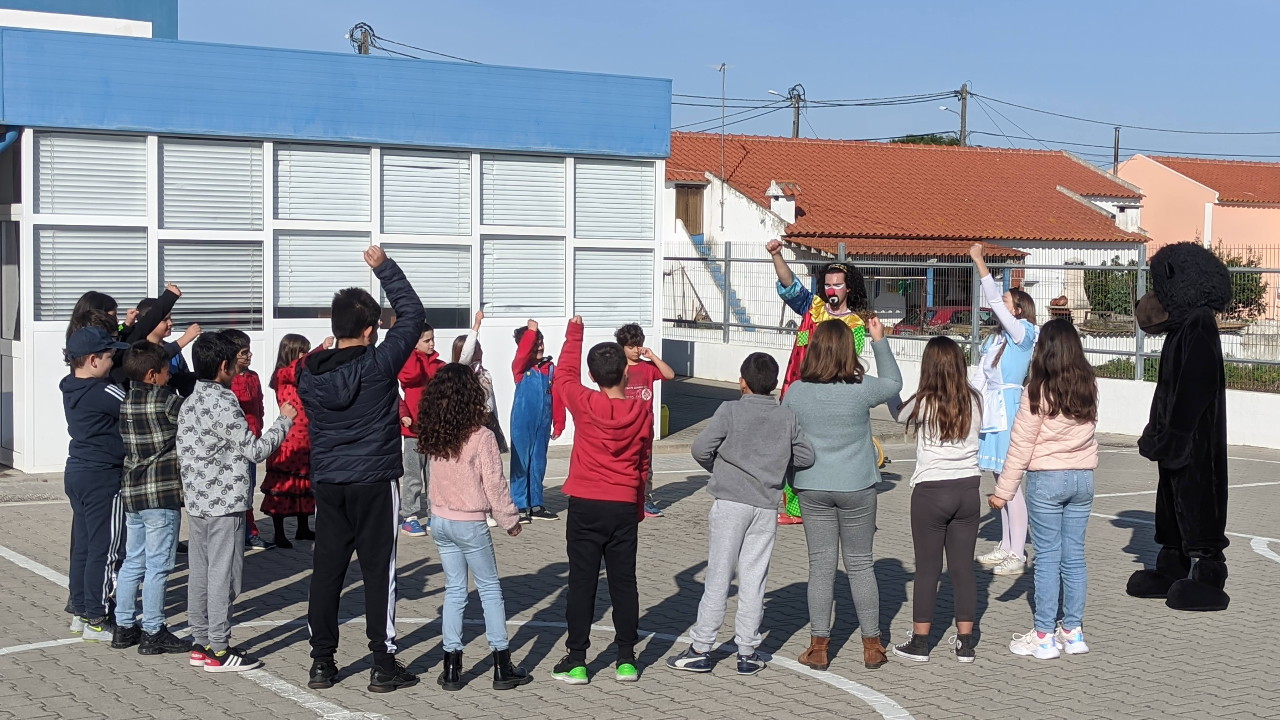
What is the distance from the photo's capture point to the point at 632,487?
637cm

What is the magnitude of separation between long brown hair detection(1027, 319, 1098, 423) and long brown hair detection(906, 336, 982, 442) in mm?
404

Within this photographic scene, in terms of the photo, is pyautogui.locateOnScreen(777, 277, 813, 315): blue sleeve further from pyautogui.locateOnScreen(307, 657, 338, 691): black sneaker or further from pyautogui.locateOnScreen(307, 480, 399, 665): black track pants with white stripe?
pyautogui.locateOnScreen(307, 657, 338, 691): black sneaker

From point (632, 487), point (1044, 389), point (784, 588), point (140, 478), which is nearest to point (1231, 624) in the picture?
point (1044, 389)

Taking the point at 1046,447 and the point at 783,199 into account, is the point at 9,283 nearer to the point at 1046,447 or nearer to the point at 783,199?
the point at 1046,447

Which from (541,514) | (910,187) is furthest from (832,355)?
(910,187)

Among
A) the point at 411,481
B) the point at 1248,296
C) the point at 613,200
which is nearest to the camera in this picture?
the point at 411,481

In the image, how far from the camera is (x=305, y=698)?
6109mm

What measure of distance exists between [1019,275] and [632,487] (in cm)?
1506

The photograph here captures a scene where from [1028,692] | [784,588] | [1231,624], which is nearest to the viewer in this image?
[1028,692]

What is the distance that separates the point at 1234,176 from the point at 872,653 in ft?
181

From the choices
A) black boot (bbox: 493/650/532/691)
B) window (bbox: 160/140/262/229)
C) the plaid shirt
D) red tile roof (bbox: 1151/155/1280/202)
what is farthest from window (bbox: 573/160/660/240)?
red tile roof (bbox: 1151/155/1280/202)

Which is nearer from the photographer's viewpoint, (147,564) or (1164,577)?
(147,564)

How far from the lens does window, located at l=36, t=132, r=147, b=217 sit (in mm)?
12609

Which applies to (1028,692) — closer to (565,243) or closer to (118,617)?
(118,617)
